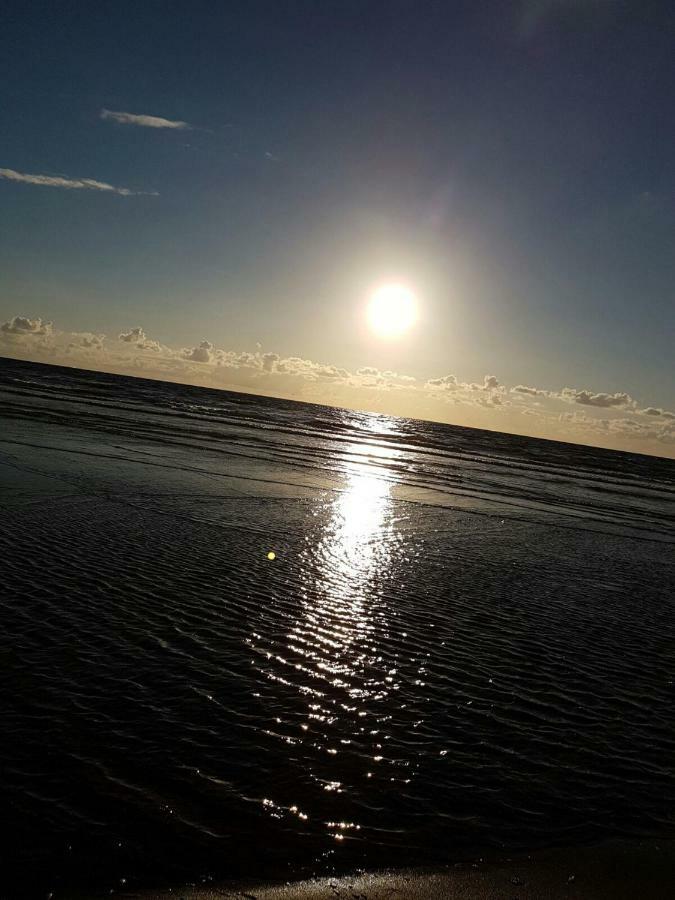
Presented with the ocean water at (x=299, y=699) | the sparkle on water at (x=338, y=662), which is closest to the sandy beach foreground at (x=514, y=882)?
the ocean water at (x=299, y=699)

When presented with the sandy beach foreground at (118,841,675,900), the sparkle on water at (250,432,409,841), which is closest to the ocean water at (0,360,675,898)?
the sparkle on water at (250,432,409,841)

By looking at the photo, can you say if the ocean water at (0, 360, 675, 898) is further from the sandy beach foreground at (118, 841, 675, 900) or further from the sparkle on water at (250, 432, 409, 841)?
the sandy beach foreground at (118, 841, 675, 900)

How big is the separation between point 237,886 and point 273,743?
1568 millimetres

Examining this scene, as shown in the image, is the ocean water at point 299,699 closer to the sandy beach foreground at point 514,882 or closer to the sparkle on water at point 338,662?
the sparkle on water at point 338,662

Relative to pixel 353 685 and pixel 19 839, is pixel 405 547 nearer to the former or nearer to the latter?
pixel 353 685

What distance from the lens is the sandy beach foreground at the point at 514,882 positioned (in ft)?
11.6

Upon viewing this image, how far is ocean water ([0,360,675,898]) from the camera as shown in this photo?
4031mm

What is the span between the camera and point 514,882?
12.6 ft

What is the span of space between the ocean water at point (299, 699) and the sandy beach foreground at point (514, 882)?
14 cm

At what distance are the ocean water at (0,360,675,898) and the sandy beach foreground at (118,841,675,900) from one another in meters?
0.14

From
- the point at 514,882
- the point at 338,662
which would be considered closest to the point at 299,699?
the point at 338,662

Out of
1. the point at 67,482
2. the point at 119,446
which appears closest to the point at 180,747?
the point at 67,482

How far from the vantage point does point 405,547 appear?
46.7ft

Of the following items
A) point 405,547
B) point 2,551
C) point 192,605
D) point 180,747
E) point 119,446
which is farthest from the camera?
point 119,446
